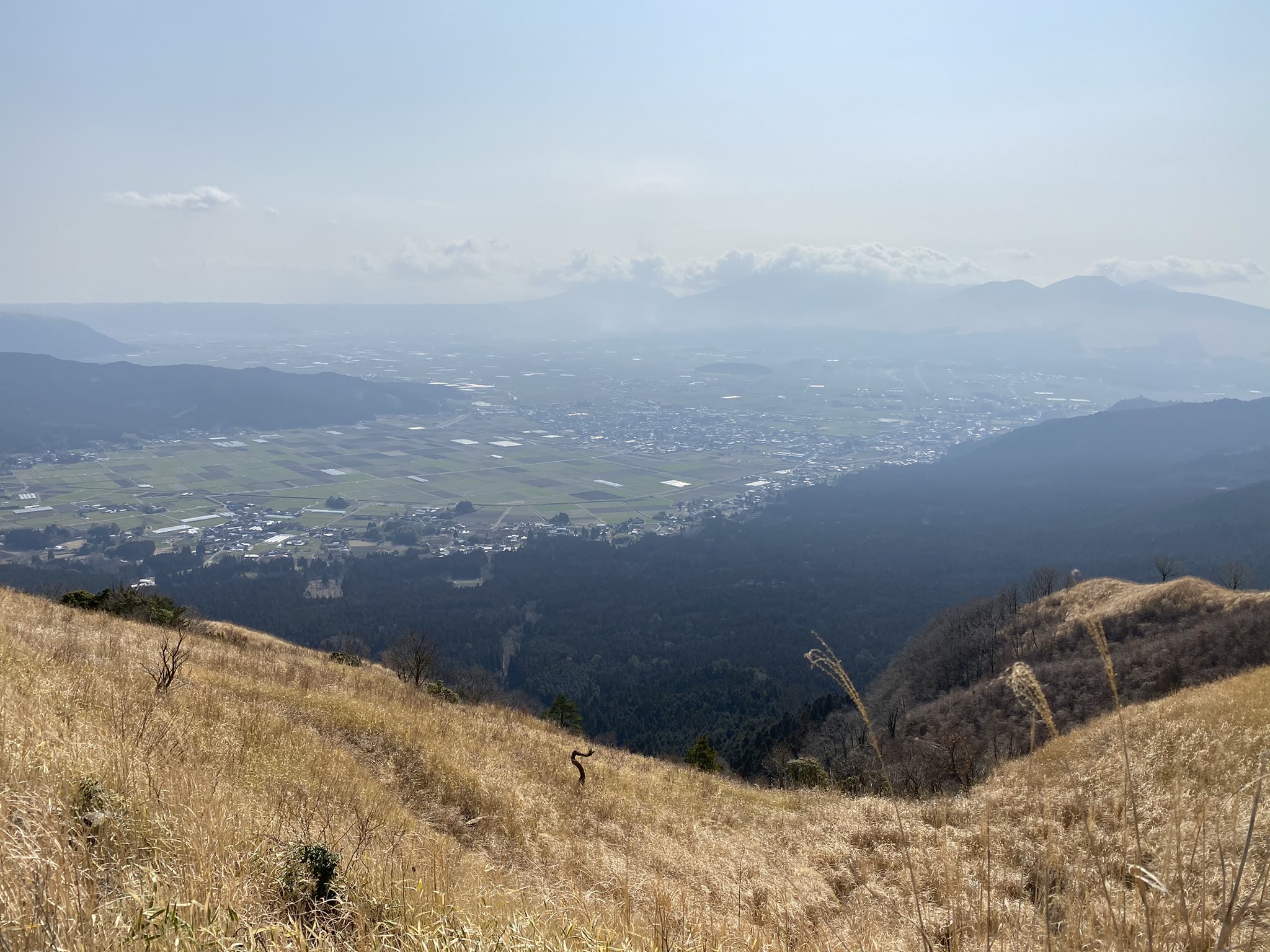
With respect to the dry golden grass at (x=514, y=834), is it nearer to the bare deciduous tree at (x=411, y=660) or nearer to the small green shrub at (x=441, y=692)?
the small green shrub at (x=441, y=692)

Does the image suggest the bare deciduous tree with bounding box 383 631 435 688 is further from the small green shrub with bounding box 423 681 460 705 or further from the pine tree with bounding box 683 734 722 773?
the pine tree with bounding box 683 734 722 773

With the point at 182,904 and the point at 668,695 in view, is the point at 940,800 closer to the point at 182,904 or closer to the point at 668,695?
the point at 182,904

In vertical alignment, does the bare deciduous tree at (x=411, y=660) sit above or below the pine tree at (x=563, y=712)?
above

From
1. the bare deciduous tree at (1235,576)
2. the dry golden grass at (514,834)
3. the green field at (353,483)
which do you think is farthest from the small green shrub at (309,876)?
the green field at (353,483)

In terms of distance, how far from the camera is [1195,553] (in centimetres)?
9950

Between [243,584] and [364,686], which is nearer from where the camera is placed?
[364,686]

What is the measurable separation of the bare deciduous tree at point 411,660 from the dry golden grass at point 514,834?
8.40 metres

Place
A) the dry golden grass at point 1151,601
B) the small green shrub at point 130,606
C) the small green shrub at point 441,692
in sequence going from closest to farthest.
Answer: the small green shrub at point 441,692
the small green shrub at point 130,606
the dry golden grass at point 1151,601

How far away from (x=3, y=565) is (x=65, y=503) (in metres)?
57.3

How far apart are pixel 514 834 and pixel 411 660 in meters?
24.5

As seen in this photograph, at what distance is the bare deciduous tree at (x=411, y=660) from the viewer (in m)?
23.4

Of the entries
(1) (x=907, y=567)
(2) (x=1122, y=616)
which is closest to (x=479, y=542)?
(1) (x=907, y=567)

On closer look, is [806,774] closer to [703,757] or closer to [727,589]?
[703,757]

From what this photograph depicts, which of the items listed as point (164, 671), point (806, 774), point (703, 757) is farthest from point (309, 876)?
point (703, 757)
